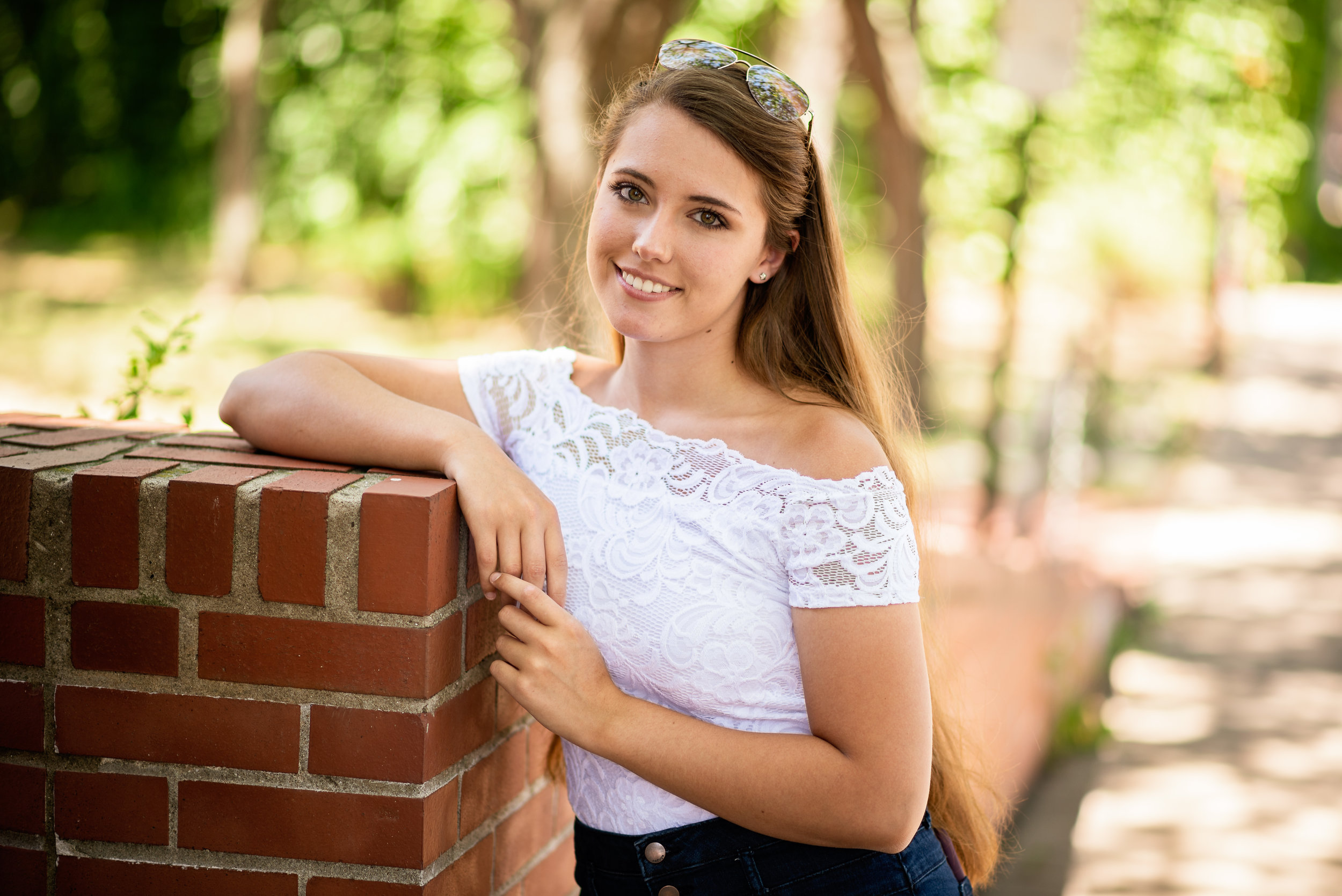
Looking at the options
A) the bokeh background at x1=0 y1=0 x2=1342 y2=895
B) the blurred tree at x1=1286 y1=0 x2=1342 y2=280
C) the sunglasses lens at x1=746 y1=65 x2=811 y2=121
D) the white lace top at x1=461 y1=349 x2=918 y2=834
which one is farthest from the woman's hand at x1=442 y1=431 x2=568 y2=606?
the blurred tree at x1=1286 y1=0 x2=1342 y2=280

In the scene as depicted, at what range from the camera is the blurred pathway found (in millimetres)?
3828

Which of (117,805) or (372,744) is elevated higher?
(372,744)

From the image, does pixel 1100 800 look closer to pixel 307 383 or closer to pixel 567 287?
pixel 567 287

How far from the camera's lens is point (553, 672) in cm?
150

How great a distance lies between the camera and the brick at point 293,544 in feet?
4.43

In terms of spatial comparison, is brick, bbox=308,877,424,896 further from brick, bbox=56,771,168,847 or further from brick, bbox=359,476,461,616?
brick, bbox=359,476,461,616

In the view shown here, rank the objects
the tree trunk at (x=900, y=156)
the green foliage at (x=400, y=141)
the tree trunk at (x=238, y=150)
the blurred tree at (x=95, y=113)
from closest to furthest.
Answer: the tree trunk at (x=900, y=156), the tree trunk at (x=238, y=150), the green foliage at (x=400, y=141), the blurred tree at (x=95, y=113)

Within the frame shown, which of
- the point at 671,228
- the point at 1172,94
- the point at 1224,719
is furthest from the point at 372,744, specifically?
the point at 1172,94

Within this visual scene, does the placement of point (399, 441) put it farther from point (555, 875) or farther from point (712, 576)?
point (555, 875)

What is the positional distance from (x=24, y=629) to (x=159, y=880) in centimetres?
34

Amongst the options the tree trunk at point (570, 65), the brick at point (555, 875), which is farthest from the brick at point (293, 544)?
the tree trunk at point (570, 65)

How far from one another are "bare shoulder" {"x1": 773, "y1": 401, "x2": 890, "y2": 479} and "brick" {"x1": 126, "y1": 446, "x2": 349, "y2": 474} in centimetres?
61

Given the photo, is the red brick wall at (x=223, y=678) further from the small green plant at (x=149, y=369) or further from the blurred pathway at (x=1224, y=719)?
the blurred pathway at (x=1224, y=719)

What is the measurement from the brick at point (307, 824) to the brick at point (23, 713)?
0.61 ft
